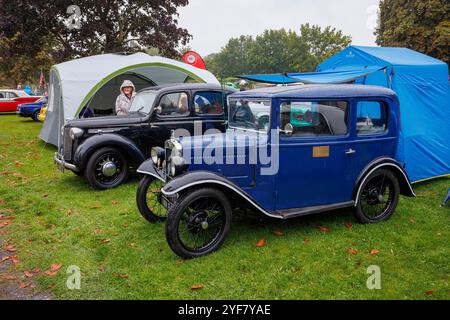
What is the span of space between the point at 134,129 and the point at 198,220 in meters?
3.50

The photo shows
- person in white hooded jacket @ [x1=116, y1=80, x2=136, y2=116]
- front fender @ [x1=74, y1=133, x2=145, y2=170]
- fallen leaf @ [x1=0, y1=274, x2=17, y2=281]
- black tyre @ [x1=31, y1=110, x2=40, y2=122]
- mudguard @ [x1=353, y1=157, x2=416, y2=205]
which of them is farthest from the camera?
black tyre @ [x1=31, y1=110, x2=40, y2=122]

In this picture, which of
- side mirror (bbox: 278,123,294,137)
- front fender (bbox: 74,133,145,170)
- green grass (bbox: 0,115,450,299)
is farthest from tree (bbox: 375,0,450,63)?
side mirror (bbox: 278,123,294,137)

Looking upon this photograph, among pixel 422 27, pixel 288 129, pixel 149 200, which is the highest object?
pixel 422 27

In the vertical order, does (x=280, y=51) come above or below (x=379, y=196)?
above

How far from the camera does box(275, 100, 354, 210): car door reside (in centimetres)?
424

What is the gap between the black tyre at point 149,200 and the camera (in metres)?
4.73

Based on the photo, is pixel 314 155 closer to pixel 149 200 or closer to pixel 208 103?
pixel 149 200

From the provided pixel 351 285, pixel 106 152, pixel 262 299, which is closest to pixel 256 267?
pixel 262 299

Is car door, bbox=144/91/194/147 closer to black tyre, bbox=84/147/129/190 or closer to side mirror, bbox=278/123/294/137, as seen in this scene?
black tyre, bbox=84/147/129/190

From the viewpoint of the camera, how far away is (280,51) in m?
75.6

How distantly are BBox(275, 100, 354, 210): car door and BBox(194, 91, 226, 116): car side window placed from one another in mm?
3028

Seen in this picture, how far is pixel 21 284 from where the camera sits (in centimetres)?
346

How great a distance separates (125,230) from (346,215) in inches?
127

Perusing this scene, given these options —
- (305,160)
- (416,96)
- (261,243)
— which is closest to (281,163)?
(305,160)
